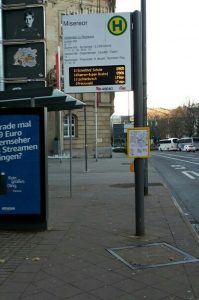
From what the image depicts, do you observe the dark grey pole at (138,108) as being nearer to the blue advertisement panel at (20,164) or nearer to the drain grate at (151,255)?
the drain grate at (151,255)

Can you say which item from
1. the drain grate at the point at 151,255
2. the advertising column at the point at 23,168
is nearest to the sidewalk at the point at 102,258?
the drain grate at the point at 151,255

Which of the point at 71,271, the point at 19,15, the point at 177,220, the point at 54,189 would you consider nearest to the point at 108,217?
the point at 177,220

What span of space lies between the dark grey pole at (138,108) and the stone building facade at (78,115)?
34720 millimetres

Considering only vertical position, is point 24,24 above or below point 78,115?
above

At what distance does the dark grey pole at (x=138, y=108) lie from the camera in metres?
8.04

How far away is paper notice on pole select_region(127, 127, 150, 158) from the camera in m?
8.00

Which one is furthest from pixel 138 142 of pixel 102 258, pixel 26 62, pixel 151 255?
pixel 26 62

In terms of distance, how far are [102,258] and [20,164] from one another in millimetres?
2716

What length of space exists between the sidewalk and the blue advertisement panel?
0.50m

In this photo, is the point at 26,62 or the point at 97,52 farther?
the point at 26,62

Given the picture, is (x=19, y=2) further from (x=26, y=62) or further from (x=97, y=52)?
(x=97, y=52)

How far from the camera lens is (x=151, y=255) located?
6801mm

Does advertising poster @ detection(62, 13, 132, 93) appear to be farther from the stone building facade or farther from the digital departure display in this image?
the stone building facade

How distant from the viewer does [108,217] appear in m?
9.97
